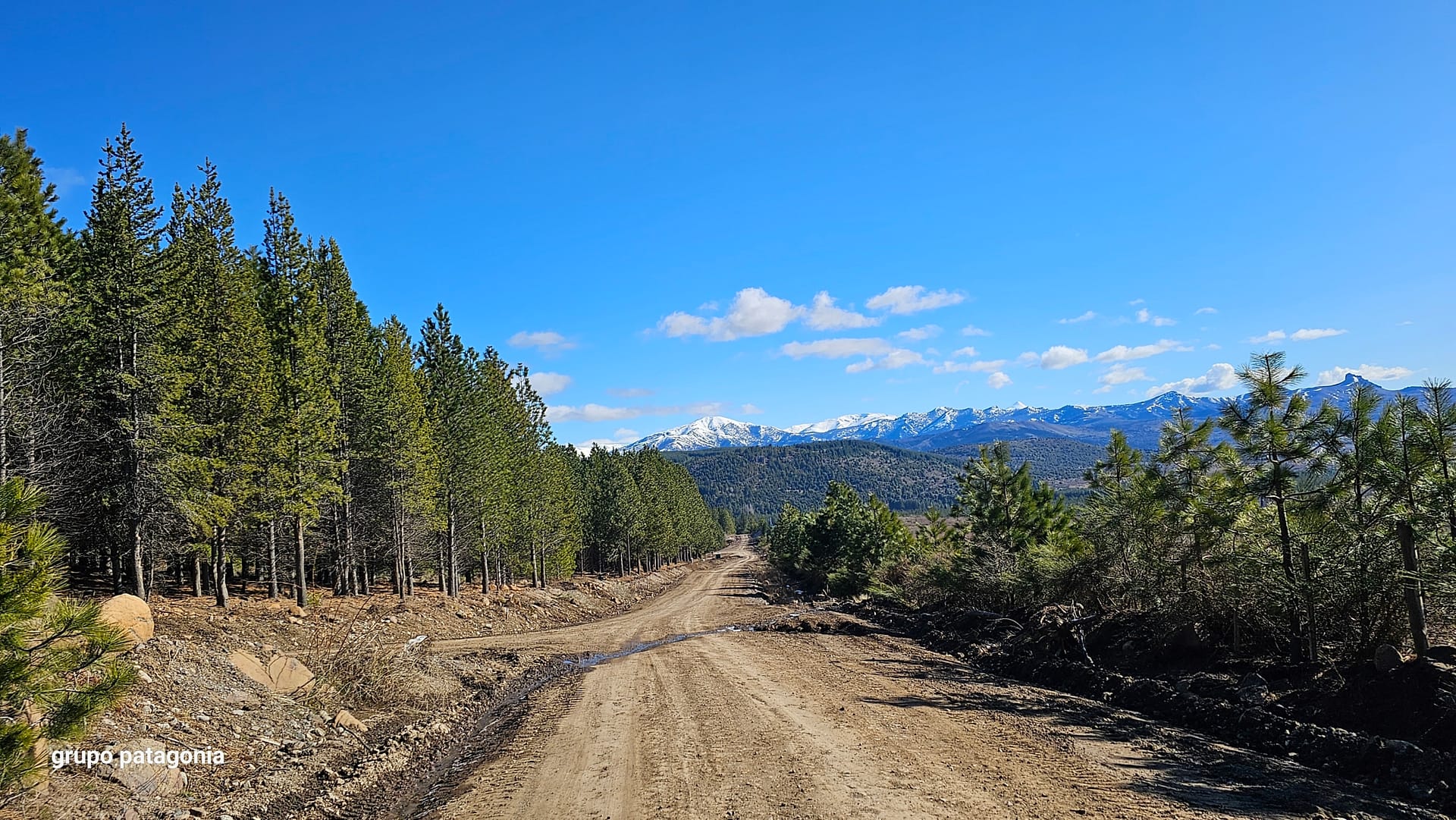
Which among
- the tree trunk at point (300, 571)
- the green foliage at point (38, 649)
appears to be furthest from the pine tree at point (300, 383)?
the green foliage at point (38, 649)

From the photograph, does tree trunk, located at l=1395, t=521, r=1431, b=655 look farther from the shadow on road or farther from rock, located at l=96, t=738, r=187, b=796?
rock, located at l=96, t=738, r=187, b=796

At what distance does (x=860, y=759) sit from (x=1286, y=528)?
323 inches

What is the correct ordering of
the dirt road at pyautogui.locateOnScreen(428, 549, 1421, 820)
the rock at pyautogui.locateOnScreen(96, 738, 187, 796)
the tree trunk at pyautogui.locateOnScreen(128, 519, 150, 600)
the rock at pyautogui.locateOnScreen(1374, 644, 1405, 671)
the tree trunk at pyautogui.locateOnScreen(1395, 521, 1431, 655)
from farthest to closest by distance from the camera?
the tree trunk at pyautogui.locateOnScreen(128, 519, 150, 600), the rock at pyautogui.locateOnScreen(1374, 644, 1405, 671), the tree trunk at pyautogui.locateOnScreen(1395, 521, 1431, 655), the rock at pyautogui.locateOnScreen(96, 738, 187, 796), the dirt road at pyautogui.locateOnScreen(428, 549, 1421, 820)

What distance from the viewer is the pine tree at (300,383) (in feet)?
72.8

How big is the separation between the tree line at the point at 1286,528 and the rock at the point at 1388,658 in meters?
0.29

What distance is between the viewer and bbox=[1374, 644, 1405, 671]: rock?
9.06 metres

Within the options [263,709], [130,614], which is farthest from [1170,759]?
[130,614]

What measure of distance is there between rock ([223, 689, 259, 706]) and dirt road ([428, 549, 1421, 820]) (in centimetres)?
428

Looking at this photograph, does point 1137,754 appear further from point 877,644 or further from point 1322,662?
point 877,644

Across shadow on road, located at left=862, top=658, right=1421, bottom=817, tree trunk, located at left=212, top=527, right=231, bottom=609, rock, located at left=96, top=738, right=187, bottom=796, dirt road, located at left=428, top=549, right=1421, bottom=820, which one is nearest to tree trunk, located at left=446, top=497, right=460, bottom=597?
tree trunk, located at left=212, top=527, right=231, bottom=609

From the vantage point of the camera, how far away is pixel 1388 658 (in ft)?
30.0

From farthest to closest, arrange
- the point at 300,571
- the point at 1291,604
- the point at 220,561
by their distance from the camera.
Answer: the point at 300,571 → the point at 220,561 → the point at 1291,604

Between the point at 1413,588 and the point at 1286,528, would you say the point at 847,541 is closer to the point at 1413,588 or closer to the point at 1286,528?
the point at 1286,528

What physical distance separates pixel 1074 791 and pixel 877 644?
44.8ft
